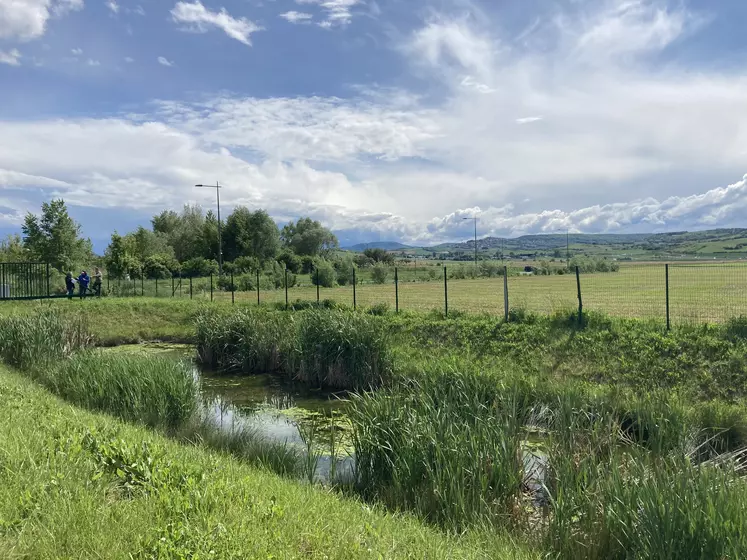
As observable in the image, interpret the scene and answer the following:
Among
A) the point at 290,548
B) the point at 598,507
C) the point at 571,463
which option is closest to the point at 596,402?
the point at 571,463

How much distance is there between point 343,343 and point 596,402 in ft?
22.0

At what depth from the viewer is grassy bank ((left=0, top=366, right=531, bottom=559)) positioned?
4.01m

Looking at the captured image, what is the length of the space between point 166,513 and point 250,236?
235ft

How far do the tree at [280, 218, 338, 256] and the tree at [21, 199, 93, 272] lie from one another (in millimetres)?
41370

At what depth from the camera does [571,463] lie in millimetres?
5934

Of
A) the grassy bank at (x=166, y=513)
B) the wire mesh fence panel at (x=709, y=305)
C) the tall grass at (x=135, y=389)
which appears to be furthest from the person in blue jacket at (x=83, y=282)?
the wire mesh fence panel at (x=709, y=305)

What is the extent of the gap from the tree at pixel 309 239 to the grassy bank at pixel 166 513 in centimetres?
8033

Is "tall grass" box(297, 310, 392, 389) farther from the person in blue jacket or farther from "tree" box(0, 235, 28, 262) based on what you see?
"tree" box(0, 235, 28, 262)

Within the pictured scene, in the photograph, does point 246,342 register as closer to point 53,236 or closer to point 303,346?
point 303,346

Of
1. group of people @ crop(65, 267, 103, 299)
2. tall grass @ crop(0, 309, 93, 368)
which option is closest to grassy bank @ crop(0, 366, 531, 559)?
tall grass @ crop(0, 309, 93, 368)

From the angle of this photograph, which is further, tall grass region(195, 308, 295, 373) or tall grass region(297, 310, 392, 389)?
tall grass region(195, 308, 295, 373)

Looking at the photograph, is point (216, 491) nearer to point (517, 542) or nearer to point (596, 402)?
point (517, 542)

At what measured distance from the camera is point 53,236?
151 feet

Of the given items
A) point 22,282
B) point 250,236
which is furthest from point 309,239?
point 22,282
